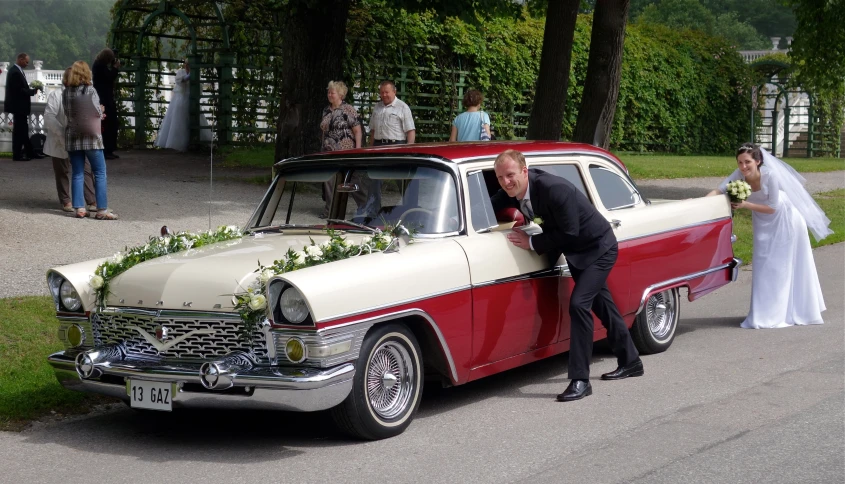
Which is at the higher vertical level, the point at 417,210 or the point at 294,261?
the point at 417,210

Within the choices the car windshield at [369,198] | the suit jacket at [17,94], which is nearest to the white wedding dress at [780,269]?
the car windshield at [369,198]

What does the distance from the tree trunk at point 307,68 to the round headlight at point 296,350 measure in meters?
11.6

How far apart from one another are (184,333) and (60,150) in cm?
864

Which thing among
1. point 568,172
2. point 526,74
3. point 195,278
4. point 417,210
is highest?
point 526,74

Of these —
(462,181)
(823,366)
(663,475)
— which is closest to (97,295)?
(462,181)

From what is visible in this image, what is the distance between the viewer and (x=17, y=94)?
63.8 feet

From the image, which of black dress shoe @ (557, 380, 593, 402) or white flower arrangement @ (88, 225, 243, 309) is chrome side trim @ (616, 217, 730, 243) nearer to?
black dress shoe @ (557, 380, 593, 402)

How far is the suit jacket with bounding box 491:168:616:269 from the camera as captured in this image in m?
7.07

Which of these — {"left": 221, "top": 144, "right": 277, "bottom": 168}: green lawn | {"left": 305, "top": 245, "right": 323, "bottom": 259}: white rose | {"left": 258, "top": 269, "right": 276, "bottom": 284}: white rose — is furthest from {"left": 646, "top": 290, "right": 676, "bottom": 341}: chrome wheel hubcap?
{"left": 221, "top": 144, "right": 277, "bottom": 168}: green lawn

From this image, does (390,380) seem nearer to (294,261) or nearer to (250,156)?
(294,261)

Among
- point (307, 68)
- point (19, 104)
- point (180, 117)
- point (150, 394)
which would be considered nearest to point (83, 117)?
point (307, 68)

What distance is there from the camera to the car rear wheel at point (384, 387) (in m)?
6.02

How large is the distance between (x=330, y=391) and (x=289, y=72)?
12.0 m

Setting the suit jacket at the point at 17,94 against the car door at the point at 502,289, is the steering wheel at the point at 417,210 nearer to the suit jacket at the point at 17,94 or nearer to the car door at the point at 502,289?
the car door at the point at 502,289
